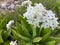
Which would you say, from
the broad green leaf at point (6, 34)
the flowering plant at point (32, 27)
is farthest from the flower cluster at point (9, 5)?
the broad green leaf at point (6, 34)

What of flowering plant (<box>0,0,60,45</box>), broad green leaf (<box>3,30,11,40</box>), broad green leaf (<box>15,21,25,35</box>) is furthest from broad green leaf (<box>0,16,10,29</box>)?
broad green leaf (<box>15,21,25,35</box>)


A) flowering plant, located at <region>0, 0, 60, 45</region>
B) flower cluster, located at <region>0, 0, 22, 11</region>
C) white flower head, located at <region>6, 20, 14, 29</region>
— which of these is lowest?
flowering plant, located at <region>0, 0, 60, 45</region>

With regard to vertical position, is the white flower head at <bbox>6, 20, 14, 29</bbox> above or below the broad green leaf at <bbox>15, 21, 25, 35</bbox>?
above

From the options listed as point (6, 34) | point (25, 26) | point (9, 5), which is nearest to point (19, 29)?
point (25, 26)

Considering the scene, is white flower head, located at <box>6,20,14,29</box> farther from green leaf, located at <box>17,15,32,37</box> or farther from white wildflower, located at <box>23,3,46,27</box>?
white wildflower, located at <box>23,3,46,27</box>

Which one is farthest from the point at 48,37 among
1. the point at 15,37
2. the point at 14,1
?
the point at 14,1

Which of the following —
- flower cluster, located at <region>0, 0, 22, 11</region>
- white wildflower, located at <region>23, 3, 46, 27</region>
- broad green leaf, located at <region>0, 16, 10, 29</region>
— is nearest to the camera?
white wildflower, located at <region>23, 3, 46, 27</region>

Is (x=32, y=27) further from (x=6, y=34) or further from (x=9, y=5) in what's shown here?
(x=9, y=5)

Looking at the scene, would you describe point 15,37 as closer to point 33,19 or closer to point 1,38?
point 1,38
